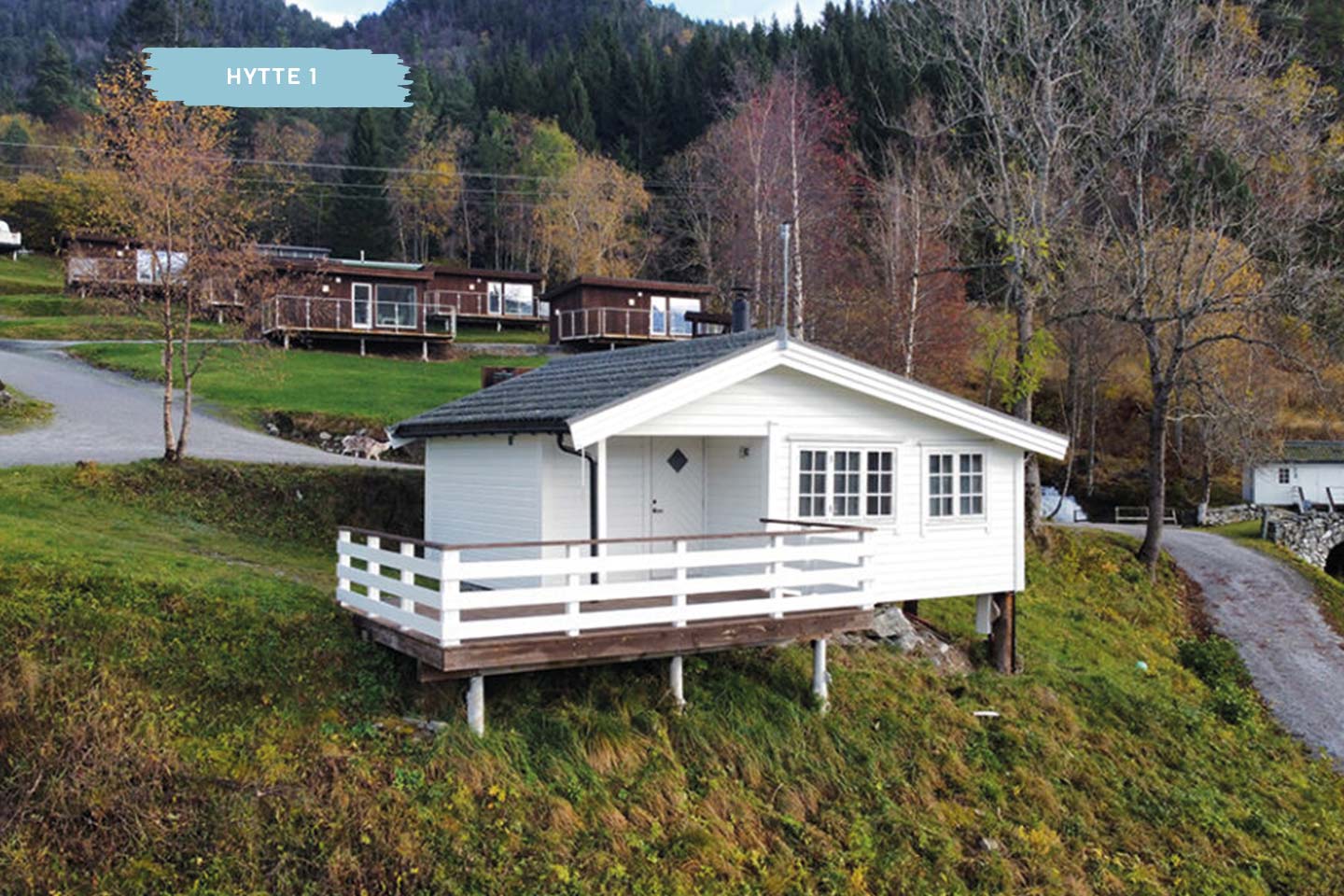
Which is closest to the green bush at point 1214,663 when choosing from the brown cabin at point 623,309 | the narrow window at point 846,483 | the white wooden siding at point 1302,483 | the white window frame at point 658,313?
the narrow window at point 846,483

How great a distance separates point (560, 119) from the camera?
71.9 m

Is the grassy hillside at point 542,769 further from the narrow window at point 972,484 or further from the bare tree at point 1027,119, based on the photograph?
the bare tree at point 1027,119

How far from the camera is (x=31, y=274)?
2238 inches

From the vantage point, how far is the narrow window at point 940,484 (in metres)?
14.5

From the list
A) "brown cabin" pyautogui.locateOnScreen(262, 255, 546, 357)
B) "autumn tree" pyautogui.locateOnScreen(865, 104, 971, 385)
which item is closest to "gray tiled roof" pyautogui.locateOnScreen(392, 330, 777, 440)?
"autumn tree" pyautogui.locateOnScreen(865, 104, 971, 385)

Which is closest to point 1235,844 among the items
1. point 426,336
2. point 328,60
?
point 328,60

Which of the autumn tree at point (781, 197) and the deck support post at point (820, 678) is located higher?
the autumn tree at point (781, 197)

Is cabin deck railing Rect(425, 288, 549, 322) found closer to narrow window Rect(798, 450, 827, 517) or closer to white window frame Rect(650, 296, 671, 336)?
white window frame Rect(650, 296, 671, 336)

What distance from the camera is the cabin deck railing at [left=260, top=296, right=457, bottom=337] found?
37.0 metres

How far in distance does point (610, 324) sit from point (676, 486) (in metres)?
A: 27.1

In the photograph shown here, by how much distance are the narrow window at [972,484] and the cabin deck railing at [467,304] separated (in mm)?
34825

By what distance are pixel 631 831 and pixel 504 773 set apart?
4.07 feet

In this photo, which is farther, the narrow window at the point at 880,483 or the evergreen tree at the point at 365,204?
the evergreen tree at the point at 365,204

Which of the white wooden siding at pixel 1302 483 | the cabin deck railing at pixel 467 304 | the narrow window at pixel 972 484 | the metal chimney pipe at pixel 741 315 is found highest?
the cabin deck railing at pixel 467 304
